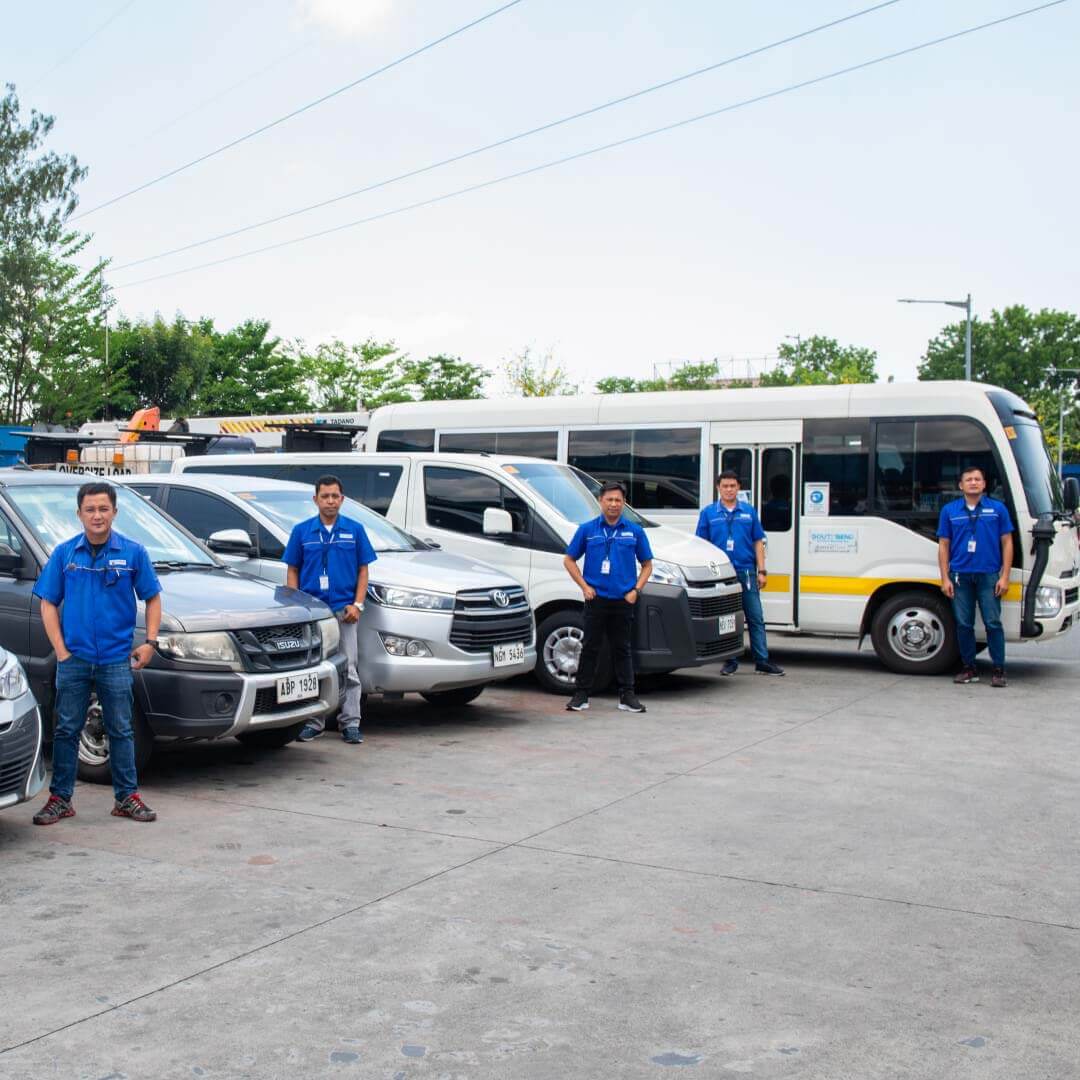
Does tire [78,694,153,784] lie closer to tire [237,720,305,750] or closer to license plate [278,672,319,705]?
license plate [278,672,319,705]

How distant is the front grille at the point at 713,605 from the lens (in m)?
11.4

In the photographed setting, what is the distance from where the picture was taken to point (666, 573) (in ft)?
37.2

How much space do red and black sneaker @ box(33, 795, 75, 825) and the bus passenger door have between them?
821cm

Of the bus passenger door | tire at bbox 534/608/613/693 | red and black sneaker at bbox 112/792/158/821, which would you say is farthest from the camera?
the bus passenger door

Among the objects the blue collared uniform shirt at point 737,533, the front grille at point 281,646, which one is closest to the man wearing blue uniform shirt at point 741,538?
the blue collared uniform shirt at point 737,533

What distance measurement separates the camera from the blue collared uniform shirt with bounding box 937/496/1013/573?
1194 centimetres

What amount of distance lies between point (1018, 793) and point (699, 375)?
87.0 meters

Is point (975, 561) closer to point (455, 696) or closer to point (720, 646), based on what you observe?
point (720, 646)

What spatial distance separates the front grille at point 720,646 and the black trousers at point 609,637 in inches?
37.5

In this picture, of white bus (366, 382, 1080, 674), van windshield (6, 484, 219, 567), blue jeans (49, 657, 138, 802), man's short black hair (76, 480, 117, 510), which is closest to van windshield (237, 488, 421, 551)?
van windshield (6, 484, 219, 567)

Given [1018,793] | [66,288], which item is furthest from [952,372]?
[1018,793]

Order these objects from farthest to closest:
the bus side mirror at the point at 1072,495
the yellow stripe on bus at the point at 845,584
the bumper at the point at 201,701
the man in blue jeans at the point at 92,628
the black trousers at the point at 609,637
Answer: the yellow stripe on bus at the point at 845,584
the bus side mirror at the point at 1072,495
the black trousers at the point at 609,637
the bumper at the point at 201,701
the man in blue jeans at the point at 92,628

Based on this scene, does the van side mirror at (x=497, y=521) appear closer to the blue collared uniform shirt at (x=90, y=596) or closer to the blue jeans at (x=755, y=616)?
the blue jeans at (x=755, y=616)

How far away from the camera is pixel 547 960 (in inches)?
188
